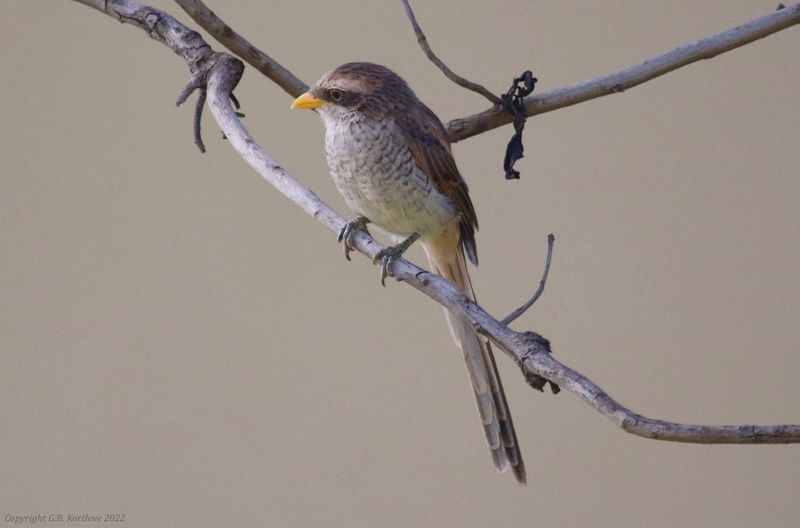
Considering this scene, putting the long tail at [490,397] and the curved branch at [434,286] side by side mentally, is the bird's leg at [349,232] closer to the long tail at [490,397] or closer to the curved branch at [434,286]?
the curved branch at [434,286]

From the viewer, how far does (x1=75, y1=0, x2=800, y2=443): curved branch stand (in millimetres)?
1236

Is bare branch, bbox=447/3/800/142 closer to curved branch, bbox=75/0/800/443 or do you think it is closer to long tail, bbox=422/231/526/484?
long tail, bbox=422/231/526/484

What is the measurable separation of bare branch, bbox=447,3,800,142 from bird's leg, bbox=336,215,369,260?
35 cm

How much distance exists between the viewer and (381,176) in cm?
202

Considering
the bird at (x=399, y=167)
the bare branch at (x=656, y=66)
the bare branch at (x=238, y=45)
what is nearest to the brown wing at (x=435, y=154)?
the bird at (x=399, y=167)

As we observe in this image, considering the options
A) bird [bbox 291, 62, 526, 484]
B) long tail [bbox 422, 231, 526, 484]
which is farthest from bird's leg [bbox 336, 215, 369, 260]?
long tail [bbox 422, 231, 526, 484]

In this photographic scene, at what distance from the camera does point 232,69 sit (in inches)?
77.8

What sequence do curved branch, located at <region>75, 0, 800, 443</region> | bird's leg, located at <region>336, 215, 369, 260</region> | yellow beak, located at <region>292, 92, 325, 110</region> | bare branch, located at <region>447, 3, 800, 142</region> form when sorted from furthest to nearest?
yellow beak, located at <region>292, 92, 325, 110</region> → bare branch, located at <region>447, 3, 800, 142</region> → bird's leg, located at <region>336, 215, 369, 260</region> → curved branch, located at <region>75, 0, 800, 443</region>

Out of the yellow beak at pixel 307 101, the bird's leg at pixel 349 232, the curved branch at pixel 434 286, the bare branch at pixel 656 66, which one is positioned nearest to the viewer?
the curved branch at pixel 434 286

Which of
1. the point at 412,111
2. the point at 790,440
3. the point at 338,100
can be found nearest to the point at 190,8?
the point at 338,100

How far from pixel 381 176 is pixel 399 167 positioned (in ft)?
0.14

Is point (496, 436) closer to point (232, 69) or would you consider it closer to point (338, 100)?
point (338, 100)

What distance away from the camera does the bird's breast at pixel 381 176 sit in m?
2.01

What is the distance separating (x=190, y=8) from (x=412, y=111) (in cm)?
50
